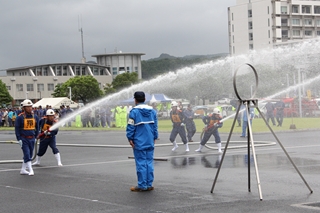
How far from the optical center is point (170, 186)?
A: 35.7 ft

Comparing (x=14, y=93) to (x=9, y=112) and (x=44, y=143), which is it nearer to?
(x=9, y=112)

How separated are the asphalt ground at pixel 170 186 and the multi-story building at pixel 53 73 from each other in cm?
9389

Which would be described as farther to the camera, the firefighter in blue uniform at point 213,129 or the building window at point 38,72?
the building window at point 38,72

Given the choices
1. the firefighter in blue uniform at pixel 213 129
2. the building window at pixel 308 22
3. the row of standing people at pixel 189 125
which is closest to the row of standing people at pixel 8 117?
the row of standing people at pixel 189 125

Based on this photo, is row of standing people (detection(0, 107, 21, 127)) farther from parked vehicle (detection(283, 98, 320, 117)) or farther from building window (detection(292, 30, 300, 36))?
building window (detection(292, 30, 300, 36))

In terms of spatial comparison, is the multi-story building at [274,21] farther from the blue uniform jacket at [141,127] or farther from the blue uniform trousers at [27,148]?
the blue uniform jacket at [141,127]

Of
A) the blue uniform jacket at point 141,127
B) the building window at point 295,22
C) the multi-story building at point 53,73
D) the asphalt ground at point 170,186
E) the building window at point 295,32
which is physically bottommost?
the asphalt ground at point 170,186

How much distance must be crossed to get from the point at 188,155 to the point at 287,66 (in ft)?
146

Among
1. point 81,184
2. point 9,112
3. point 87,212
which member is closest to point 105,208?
point 87,212

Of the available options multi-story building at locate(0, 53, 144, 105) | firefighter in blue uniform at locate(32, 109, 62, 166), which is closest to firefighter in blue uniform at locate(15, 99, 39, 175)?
firefighter in blue uniform at locate(32, 109, 62, 166)

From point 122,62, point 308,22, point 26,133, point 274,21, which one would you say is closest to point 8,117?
point 26,133

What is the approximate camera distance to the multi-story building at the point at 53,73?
110375mm

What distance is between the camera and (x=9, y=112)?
51.8m

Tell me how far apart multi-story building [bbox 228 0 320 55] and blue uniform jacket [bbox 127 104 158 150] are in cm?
9471
